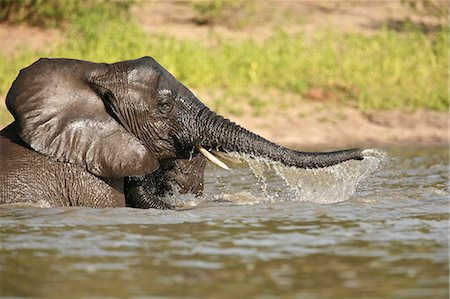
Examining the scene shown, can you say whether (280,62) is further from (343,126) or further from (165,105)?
(165,105)

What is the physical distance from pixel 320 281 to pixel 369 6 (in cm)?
1294

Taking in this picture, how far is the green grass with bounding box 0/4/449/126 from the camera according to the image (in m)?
12.9

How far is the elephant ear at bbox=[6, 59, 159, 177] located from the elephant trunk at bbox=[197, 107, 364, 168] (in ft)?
1.25

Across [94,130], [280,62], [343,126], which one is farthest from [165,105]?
[280,62]

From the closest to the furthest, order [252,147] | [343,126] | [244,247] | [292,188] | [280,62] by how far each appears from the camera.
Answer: [244,247] → [252,147] → [292,188] → [343,126] → [280,62]

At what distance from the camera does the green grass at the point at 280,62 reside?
12930 millimetres

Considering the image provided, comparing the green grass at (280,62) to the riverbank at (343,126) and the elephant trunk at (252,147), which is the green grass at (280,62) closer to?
the riverbank at (343,126)

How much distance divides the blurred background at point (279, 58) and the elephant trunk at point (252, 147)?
505 cm

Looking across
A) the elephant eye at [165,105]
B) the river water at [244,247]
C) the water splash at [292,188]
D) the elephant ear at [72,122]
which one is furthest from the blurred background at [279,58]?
the elephant eye at [165,105]

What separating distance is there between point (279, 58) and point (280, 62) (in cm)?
10

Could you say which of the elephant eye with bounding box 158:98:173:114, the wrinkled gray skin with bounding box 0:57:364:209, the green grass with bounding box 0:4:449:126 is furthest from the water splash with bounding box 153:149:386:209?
the green grass with bounding box 0:4:449:126

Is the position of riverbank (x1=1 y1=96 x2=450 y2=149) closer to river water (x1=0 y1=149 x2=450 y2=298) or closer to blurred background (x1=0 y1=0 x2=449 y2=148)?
blurred background (x1=0 y1=0 x2=449 y2=148)

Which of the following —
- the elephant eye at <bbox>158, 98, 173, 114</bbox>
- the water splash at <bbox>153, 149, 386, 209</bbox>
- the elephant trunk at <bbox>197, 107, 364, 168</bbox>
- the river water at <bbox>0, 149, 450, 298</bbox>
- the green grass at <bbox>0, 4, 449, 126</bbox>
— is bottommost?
the river water at <bbox>0, 149, 450, 298</bbox>

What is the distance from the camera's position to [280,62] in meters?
13.5
